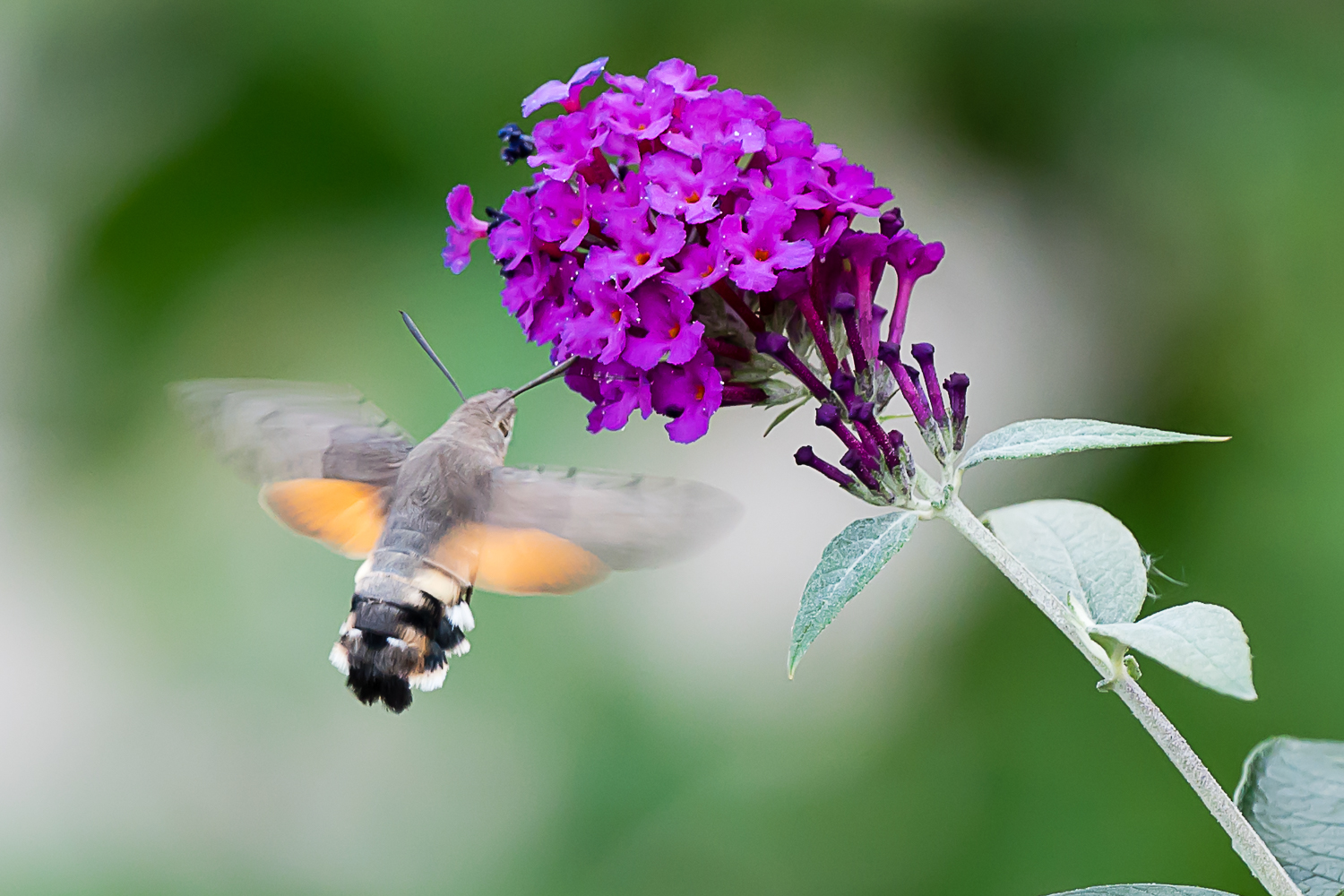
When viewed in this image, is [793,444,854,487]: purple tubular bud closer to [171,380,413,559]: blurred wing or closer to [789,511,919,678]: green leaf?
[789,511,919,678]: green leaf

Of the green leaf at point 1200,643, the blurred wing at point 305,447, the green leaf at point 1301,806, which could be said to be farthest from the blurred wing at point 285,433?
the green leaf at point 1301,806

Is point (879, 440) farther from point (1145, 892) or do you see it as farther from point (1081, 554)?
point (1145, 892)

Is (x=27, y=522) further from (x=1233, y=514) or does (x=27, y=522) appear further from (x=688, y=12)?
(x=1233, y=514)

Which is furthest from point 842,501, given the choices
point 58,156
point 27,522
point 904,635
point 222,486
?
point 58,156

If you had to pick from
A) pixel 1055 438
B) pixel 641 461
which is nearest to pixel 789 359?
pixel 1055 438

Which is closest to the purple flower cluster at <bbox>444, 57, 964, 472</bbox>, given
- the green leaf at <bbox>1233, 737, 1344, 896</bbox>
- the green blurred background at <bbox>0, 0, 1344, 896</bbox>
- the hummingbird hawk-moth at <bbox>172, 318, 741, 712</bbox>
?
the hummingbird hawk-moth at <bbox>172, 318, 741, 712</bbox>
